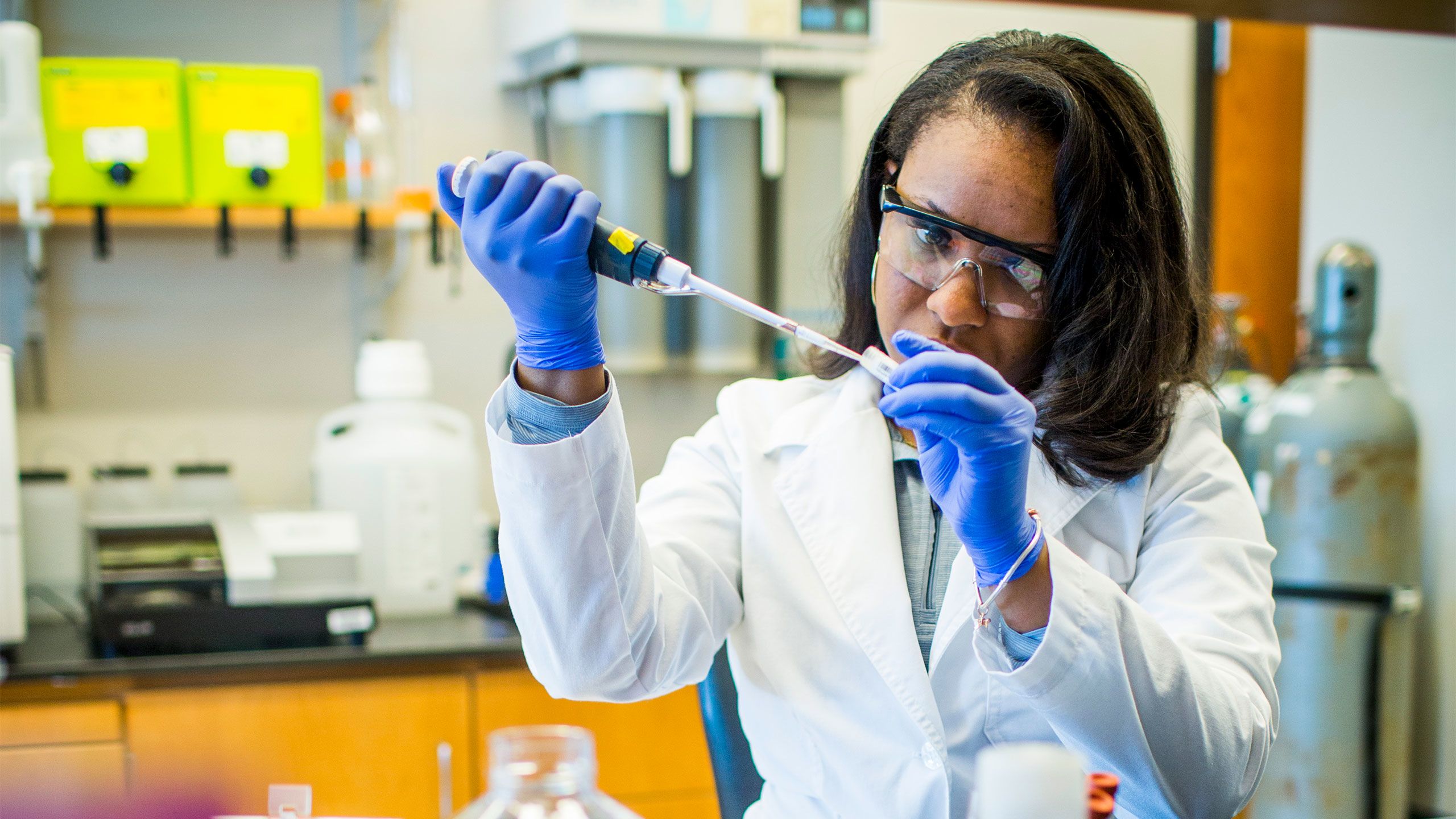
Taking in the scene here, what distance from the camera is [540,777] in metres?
0.78

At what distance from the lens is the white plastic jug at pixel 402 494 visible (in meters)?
2.51

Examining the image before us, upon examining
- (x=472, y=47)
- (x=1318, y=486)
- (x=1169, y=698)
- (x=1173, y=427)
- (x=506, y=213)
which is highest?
(x=472, y=47)

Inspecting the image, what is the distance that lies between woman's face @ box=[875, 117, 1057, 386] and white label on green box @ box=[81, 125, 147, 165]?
5.75 ft

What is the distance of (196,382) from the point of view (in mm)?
2734

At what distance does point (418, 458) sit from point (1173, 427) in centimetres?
157

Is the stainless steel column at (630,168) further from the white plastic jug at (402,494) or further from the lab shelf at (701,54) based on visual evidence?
the white plastic jug at (402,494)

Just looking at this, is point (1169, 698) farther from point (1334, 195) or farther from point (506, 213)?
point (1334, 195)

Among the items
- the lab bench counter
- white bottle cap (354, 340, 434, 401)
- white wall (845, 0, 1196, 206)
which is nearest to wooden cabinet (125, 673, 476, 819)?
the lab bench counter

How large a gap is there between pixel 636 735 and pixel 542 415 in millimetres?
1373

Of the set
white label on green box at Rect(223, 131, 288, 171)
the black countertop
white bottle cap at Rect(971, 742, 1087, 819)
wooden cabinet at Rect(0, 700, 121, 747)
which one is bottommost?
wooden cabinet at Rect(0, 700, 121, 747)

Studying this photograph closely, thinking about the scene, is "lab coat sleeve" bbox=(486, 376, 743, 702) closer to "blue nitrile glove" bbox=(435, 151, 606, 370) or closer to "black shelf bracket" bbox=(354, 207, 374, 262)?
"blue nitrile glove" bbox=(435, 151, 606, 370)

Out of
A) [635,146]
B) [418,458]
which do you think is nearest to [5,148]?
[418,458]

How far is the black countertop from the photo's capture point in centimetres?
205

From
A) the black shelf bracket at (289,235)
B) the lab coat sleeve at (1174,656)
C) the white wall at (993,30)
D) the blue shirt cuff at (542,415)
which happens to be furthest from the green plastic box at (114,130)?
the lab coat sleeve at (1174,656)
